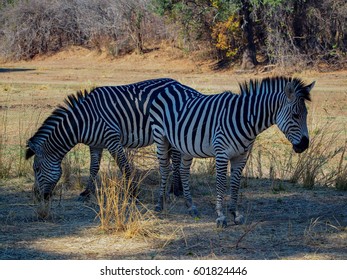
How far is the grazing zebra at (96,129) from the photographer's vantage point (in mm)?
8516

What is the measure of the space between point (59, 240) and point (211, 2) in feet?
81.8

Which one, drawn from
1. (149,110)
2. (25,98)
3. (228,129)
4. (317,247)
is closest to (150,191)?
(149,110)

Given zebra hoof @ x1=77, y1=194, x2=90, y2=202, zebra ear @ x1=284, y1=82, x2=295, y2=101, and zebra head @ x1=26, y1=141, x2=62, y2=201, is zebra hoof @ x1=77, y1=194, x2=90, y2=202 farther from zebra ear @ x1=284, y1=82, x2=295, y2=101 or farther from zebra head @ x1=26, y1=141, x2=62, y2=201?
zebra ear @ x1=284, y1=82, x2=295, y2=101

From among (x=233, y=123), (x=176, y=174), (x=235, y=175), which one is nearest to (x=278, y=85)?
(x=233, y=123)

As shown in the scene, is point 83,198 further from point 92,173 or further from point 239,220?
Answer: point 239,220

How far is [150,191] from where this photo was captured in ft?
30.0

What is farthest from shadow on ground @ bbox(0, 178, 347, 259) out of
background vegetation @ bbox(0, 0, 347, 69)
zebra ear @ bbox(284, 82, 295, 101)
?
background vegetation @ bbox(0, 0, 347, 69)

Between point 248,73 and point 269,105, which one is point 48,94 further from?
point 269,105

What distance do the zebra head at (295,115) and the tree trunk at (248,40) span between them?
76.4ft

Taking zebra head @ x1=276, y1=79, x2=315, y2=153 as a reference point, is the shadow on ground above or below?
below

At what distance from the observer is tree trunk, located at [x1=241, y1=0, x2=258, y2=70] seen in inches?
1188

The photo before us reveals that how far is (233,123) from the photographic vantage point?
7.37m

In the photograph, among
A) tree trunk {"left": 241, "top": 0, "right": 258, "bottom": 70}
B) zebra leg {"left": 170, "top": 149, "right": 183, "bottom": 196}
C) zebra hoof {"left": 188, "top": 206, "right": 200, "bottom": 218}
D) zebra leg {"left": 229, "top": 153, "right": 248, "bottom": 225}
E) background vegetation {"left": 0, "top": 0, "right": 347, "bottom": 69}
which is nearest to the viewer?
zebra leg {"left": 229, "top": 153, "right": 248, "bottom": 225}

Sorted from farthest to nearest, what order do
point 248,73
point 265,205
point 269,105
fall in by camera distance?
point 248,73
point 265,205
point 269,105
